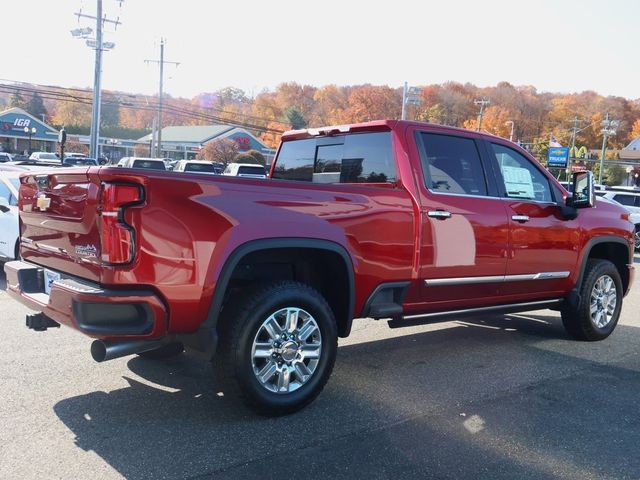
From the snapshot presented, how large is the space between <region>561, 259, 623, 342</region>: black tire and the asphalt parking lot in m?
0.46

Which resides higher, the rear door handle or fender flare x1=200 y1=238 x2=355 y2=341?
the rear door handle

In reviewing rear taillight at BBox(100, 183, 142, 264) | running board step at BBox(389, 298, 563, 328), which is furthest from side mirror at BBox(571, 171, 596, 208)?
rear taillight at BBox(100, 183, 142, 264)

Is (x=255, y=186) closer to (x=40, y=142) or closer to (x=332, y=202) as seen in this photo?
(x=332, y=202)

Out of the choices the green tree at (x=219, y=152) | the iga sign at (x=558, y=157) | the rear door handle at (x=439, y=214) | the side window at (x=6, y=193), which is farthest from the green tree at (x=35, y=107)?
the rear door handle at (x=439, y=214)

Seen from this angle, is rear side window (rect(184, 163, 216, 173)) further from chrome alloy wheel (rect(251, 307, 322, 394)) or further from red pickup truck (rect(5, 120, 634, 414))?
chrome alloy wheel (rect(251, 307, 322, 394))

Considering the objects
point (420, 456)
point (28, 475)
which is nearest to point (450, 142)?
point (420, 456)

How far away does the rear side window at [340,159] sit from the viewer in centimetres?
488

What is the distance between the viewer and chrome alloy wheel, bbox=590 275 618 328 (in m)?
6.36

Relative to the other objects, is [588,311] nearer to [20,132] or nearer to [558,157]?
[558,157]

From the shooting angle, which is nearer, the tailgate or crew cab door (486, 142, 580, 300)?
the tailgate

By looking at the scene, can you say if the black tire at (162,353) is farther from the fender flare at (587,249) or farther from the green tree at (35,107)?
the green tree at (35,107)

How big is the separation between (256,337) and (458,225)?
6.52ft

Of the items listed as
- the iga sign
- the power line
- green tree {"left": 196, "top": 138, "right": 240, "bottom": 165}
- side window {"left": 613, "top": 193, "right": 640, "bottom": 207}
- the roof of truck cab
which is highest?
the power line

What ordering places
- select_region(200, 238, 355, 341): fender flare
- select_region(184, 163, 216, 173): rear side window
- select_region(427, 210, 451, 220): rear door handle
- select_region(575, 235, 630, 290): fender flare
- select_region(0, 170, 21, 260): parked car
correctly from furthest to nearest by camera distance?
select_region(184, 163, 216, 173): rear side window
select_region(0, 170, 21, 260): parked car
select_region(575, 235, 630, 290): fender flare
select_region(427, 210, 451, 220): rear door handle
select_region(200, 238, 355, 341): fender flare
